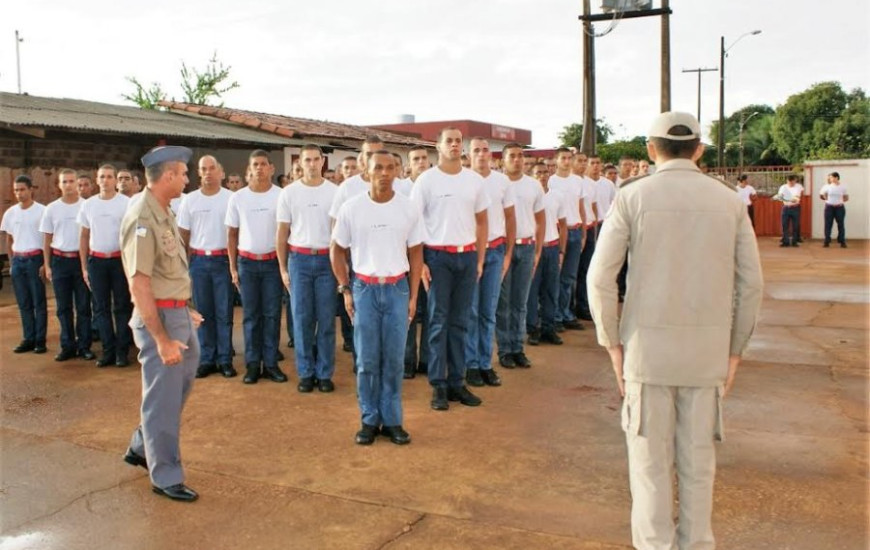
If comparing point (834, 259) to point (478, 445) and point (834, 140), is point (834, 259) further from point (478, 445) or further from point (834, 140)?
point (834, 140)

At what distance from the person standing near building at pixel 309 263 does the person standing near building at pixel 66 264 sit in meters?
2.66

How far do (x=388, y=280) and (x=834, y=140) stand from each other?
2183 inches

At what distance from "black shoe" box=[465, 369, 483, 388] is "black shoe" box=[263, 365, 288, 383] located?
1585 millimetres

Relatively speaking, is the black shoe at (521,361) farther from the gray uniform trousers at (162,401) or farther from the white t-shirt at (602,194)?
the gray uniform trousers at (162,401)

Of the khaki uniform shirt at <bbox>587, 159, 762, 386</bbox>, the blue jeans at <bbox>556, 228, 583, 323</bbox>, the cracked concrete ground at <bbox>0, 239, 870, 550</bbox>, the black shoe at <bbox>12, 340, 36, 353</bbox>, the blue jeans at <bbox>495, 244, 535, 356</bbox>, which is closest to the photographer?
the khaki uniform shirt at <bbox>587, 159, 762, 386</bbox>

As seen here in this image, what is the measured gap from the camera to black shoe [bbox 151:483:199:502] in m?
4.26

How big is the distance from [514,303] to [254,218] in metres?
2.47

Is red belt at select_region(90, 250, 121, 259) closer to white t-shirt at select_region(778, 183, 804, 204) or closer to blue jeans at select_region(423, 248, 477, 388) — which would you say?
blue jeans at select_region(423, 248, 477, 388)

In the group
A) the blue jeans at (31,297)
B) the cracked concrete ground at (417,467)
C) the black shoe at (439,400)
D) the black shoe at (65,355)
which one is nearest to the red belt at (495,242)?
the cracked concrete ground at (417,467)

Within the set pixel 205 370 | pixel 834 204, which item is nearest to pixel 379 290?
pixel 205 370

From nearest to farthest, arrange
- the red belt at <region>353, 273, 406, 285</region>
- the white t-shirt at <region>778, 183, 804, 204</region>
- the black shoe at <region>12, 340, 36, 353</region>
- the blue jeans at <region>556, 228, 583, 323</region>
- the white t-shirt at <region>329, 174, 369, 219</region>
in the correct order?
1. the red belt at <region>353, 273, 406, 285</region>
2. the white t-shirt at <region>329, 174, 369, 219</region>
3. the black shoe at <region>12, 340, 36, 353</region>
4. the blue jeans at <region>556, 228, 583, 323</region>
5. the white t-shirt at <region>778, 183, 804, 204</region>

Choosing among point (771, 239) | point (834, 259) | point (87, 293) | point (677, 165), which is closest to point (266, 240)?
point (87, 293)

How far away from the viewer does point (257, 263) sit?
22.2 feet

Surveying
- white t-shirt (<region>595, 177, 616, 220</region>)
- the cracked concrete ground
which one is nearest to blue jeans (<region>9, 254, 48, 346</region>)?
the cracked concrete ground
